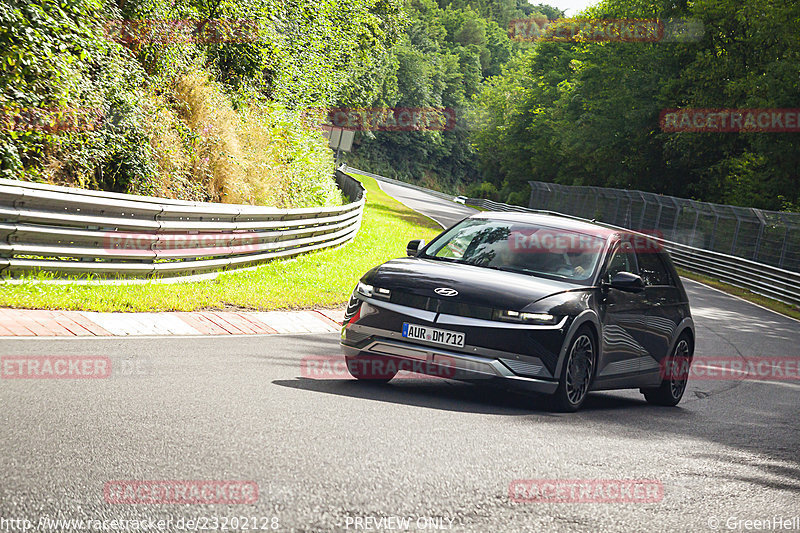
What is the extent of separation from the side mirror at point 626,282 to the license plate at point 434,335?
175cm

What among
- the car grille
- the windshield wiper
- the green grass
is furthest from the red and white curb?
the car grille

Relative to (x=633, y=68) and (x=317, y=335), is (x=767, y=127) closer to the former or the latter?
(x=633, y=68)

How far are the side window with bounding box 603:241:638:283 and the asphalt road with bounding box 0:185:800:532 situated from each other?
4.24 feet

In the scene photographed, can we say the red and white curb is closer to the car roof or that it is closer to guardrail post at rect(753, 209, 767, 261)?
the car roof

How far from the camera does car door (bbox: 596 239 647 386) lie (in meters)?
8.37

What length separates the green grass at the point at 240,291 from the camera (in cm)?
998

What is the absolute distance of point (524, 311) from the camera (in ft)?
24.5

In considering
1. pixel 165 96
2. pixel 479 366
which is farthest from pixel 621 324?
pixel 165 96

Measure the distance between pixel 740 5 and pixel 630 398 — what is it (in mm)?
44027

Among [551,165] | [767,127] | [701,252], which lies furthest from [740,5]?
[551,165]

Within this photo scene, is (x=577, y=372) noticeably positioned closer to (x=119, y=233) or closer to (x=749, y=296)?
(x=119, y=233)

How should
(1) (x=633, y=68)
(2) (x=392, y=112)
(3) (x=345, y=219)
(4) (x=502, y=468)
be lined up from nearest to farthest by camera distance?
1. (4) (x=502, y=468)
2. (3) (x=345, y=219)
3. (1) (x=633, y=68)
4. (2) (x=392, y=112)

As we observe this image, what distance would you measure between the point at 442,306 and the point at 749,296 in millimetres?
24094

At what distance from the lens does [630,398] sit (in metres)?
10.5
